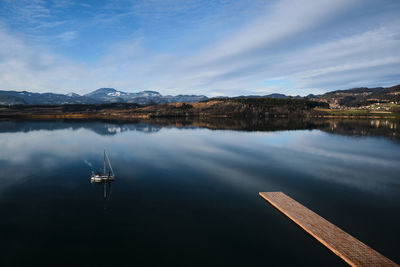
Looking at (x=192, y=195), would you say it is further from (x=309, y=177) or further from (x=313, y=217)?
(x=309, y=177)

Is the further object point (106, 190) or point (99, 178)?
point (99, 178)

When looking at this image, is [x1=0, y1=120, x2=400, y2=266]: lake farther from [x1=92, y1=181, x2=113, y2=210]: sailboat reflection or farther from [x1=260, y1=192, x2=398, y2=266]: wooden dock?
[x1=260, y1=192, x2=398, y2=266]: wooden dock

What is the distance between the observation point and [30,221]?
16.4 metres

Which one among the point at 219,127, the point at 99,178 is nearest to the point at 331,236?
the point at 99,178

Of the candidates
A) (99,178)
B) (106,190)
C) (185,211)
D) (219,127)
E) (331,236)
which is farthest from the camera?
(219,127)

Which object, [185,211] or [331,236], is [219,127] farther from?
[331,236]

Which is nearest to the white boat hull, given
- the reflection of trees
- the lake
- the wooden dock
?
the lake

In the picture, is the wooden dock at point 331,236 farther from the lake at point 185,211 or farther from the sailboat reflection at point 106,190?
the sailboat reflection at point 106,190

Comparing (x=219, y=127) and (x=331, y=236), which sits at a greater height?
(x=219, y=127)

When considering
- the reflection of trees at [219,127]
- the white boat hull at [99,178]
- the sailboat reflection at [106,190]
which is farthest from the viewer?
the reflection of trees at [219,127]

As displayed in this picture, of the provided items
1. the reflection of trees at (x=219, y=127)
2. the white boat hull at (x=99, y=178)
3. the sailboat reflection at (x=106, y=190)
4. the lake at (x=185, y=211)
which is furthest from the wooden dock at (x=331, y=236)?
the reflection of trees at (x=219, y=127)

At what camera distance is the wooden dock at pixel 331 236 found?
1218 centimetres

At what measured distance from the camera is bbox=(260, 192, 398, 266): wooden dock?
40.0 ft

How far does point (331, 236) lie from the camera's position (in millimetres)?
14297
